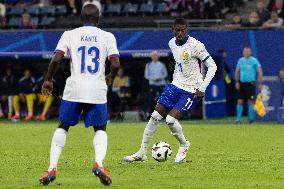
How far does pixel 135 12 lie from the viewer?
3384cm

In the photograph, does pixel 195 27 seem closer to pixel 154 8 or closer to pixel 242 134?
pixel 154 8

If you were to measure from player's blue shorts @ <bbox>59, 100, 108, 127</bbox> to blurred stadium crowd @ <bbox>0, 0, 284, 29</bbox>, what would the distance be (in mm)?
19225

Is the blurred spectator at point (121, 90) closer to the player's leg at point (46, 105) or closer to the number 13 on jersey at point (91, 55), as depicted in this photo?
the player's leg at point (46, 105)

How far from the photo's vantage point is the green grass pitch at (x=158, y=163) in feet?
40.5

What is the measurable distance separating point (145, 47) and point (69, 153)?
1444 cm

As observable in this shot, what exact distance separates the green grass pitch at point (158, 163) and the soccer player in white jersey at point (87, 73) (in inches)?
26.8

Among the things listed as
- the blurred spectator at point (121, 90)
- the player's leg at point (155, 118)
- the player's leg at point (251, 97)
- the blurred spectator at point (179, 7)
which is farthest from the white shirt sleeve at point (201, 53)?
the blurred spectator at point (179, 7)

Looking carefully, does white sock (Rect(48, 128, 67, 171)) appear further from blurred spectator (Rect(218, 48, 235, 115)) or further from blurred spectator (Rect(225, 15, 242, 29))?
blurred spectator (Rect(225, 15, 242, 29))

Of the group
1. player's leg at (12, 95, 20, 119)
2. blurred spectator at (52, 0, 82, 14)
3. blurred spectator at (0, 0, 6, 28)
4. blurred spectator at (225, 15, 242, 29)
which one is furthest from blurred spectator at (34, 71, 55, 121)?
blurred spectator at (225, 15, 242, 29)

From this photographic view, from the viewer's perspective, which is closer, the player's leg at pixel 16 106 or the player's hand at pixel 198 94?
the player's hand at pixel 198 94

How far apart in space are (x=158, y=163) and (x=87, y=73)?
365 cm

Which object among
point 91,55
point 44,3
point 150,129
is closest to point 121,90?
point 44,3

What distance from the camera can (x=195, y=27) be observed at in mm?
31422

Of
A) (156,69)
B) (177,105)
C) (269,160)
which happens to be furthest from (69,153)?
(156,69)
